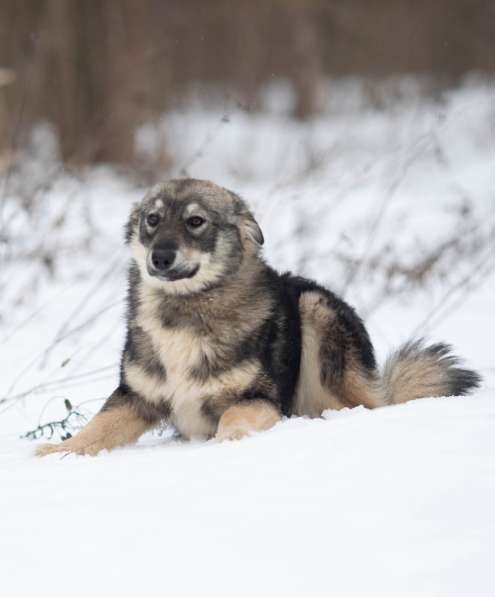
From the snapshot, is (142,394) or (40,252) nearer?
(142,394)

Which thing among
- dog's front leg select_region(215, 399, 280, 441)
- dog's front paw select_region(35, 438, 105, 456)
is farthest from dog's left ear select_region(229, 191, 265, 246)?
dog's front paw select_region(35, 438, 105, 456)

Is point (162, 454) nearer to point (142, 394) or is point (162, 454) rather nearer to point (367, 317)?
point (142, 394)

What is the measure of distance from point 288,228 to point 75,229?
2022mm

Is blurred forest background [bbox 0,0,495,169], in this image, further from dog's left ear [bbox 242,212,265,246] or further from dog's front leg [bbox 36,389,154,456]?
dog's front leg [bbox 36,389,154,456]

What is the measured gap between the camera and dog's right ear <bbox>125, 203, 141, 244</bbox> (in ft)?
15.8

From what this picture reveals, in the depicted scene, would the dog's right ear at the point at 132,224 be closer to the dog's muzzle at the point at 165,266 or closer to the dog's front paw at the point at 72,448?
the dog's muzzle at the point at 165,266

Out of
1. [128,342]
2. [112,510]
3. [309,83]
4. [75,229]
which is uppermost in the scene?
[309,83]

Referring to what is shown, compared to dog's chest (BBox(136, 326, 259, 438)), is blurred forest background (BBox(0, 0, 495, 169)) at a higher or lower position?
higher

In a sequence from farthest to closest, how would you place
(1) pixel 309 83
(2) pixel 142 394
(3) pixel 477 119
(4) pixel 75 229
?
(1) pixel 309 83
(3) pixel 477 119
(4) pixel 75 229
(2) pixel 142 394

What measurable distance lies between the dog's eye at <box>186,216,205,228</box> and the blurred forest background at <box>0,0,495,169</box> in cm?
1096

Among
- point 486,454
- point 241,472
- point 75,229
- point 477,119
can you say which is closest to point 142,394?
point 241,472

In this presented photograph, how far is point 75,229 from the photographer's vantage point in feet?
31.7

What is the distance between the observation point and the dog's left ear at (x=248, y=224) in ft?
15.8

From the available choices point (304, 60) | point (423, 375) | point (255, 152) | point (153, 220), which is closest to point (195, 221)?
point (153, 220)
